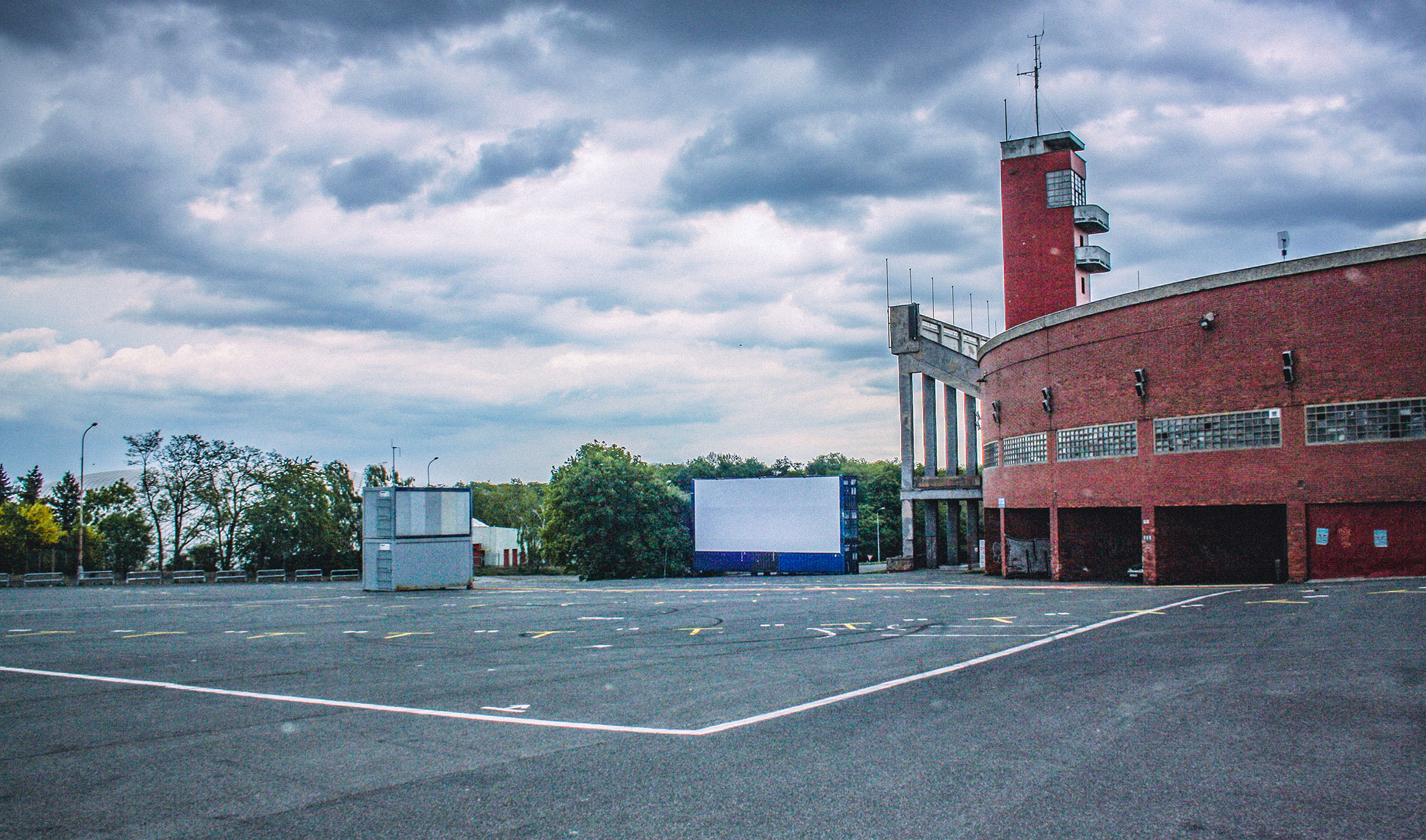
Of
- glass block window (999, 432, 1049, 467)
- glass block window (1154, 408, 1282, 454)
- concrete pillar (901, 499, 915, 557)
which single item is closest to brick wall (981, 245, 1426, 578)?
glass block window (1154, 408, 1282, 454)

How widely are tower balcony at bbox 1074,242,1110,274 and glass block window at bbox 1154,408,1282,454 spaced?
19893mm

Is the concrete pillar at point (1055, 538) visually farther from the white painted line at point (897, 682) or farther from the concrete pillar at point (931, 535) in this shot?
the white painted line at point (897, 682)

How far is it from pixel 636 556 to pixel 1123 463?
108 feet

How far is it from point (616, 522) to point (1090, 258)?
1258 inches

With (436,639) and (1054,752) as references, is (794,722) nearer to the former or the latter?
(1054,752)

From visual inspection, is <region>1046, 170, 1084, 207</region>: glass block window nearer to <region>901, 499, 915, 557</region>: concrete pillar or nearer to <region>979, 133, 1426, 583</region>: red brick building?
<region>979, 133, 1426, 583</region>: red brick building

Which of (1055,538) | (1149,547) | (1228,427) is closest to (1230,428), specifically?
(1228,427)

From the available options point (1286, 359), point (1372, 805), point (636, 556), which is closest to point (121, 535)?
point (636, 556)

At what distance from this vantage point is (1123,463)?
35.2 metres

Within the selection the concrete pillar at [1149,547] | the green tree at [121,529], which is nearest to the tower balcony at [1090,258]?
the concrete pillar at [1149,547]

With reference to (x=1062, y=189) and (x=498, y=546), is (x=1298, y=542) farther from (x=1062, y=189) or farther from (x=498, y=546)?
(x=498, y=546)

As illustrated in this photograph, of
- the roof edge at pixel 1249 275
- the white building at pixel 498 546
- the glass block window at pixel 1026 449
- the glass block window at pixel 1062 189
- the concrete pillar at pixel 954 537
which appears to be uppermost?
the glass block window at pixel 1062 189

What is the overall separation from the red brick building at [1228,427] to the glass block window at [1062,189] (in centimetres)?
1198

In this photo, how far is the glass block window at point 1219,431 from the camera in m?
30.9
